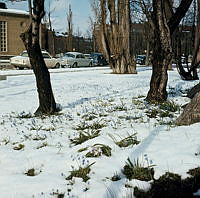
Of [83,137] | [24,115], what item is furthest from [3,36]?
[83,137]

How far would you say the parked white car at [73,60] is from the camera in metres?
33.6

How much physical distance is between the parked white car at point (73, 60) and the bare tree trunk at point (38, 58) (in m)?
26.1

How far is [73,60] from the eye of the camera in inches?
1346

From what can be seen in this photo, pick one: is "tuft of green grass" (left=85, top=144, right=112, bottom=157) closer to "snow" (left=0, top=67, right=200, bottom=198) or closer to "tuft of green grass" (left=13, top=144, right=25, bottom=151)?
"snow" (left=0, top=67, right=200, bottom=198)

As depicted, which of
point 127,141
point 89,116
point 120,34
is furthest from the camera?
point 120,34

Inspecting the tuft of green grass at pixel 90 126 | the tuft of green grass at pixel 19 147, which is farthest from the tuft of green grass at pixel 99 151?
the tuft of green grass at pixel 90 126

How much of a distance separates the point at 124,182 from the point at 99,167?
0.44m

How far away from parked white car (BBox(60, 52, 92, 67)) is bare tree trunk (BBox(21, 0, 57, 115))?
26149mm

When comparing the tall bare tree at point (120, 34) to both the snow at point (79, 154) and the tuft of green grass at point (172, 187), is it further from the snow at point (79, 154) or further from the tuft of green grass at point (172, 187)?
the tuft of green grass at point (172, 187)

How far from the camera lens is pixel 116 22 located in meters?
19.7

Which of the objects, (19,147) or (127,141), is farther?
(19,147)

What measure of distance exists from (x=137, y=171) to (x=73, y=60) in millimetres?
31542

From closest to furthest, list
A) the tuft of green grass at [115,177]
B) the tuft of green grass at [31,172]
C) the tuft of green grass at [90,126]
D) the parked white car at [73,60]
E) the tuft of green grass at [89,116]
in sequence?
1. the tuft of green grass at [115,177]
2. the tuft of green grass at [31,172]
3. the tuft of green grass at [90,126]
4. the tuft of green grass at [89,116]
5. the parked white car at [73,60]

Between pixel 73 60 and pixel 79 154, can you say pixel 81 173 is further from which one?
pixel 73 60
